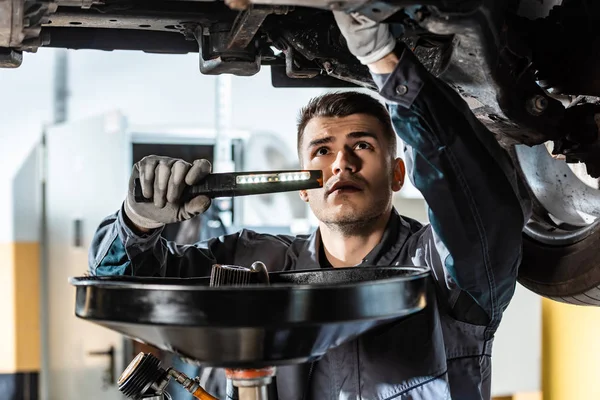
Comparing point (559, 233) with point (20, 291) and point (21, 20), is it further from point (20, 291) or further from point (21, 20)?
point (20, 291)

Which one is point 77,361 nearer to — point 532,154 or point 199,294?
point 532,154

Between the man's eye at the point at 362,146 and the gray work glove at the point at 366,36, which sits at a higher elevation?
the gray work glove at the point at 366,36

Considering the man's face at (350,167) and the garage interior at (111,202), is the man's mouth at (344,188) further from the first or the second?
the garage interior at (111,202)

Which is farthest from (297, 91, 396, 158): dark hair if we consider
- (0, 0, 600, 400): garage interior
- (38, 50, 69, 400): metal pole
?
(38, 50, 69, 400): metal pole

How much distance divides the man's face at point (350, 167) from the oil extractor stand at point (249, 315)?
0.44 meters

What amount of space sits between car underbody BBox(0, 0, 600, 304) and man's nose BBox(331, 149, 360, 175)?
0.41 ft

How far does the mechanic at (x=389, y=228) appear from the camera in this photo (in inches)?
34.1

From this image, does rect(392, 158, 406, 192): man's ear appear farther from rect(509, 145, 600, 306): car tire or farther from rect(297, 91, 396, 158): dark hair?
rect(509, 145, 600, 306): car tire

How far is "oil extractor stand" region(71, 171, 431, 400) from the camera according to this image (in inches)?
26.8

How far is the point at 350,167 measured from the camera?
4.16 ft

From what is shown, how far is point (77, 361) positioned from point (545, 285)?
2.09 meters

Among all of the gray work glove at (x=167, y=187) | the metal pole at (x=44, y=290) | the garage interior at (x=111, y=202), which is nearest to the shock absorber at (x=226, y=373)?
the gray work glove at (x=167, y=187)

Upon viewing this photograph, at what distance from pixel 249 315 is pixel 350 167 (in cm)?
62

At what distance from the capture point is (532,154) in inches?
51.5
